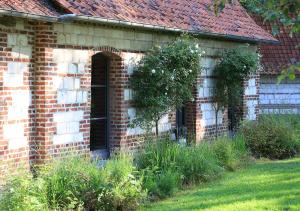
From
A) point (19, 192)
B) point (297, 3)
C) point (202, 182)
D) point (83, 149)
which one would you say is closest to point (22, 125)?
point (83, 149)

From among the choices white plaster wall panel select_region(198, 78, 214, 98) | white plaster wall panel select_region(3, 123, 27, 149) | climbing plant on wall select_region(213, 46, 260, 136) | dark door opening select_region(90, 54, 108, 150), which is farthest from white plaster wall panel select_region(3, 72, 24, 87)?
climbing plant on wall select_region(213, 46, 260, 136)

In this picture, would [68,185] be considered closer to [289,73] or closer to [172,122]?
[289,73]

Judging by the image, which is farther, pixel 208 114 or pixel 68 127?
pixel 208 114

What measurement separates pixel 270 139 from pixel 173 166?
5.28 meters

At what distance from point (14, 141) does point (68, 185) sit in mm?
2008

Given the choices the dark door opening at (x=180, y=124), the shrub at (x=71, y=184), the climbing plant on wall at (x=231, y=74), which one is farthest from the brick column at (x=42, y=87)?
the climbing plant on wall at (x=231, y=74)

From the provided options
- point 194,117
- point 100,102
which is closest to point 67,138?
point 100,102

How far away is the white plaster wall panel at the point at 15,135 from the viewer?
945cm

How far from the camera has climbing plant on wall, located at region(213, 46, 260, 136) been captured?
15.1m

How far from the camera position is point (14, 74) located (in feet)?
31.4

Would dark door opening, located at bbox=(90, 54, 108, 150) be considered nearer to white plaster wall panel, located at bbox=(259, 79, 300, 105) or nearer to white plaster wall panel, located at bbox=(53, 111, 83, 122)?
white plaster wall panel, located at bbox=(53, 111, 83, 122)

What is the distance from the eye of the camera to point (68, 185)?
26.4ft

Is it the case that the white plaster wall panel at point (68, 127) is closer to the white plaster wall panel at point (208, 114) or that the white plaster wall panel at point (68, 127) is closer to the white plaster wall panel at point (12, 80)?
the white plaster wall panel at point (12, 80)

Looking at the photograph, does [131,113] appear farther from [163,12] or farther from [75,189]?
[75,189]
